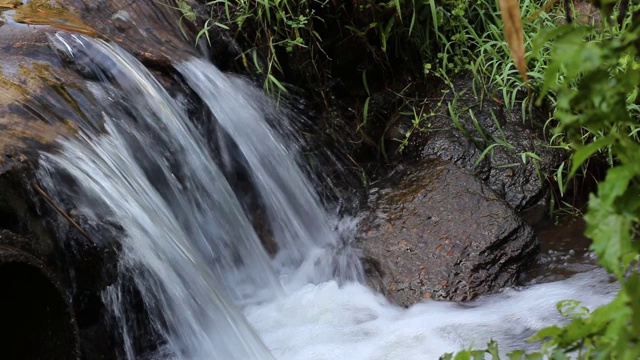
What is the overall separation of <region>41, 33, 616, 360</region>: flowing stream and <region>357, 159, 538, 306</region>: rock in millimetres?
95

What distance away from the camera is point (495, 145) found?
404cm

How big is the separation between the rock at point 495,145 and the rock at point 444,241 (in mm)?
205

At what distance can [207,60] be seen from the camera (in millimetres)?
4176

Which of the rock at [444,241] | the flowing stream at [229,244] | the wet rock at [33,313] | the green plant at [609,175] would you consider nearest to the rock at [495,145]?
the rock at [444,241]

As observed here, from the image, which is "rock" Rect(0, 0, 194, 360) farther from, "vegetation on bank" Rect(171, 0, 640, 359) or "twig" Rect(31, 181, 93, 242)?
"vegetation on bank" Rect(171, 0, 640, 359)

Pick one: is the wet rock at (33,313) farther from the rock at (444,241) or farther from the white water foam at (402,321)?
the rock at (444,241)

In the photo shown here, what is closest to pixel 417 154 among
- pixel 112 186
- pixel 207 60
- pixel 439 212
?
pixel 439 212

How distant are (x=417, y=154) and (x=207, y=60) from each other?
47.5 inches

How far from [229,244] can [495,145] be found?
1.44 meters

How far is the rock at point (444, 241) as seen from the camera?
11.2 ft

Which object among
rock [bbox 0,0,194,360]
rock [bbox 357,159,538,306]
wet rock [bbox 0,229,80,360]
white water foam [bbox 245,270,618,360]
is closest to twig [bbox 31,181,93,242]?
rock [bbox 0,0,194,360]

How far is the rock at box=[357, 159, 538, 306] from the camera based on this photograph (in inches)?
134

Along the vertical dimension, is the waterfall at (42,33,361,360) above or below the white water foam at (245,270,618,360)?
above

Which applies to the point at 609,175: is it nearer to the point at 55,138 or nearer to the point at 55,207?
the point at 55,207
